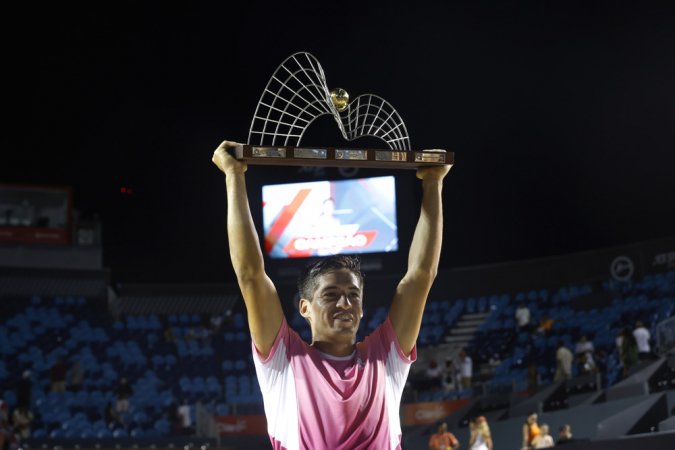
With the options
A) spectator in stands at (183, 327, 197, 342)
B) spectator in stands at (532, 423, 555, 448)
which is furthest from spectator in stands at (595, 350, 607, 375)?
spectator in stands at (183, 327, 197, 342)

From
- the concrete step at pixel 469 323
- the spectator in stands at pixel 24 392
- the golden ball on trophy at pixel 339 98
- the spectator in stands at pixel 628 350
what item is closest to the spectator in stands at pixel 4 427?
the spectator in stands at pixel 24 392

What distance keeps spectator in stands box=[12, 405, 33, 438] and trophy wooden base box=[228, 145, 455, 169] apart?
528 inches

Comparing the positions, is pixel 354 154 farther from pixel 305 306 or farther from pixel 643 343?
pixel 643 343

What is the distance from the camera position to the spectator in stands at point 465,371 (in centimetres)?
1720

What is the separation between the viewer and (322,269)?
8.54 feet

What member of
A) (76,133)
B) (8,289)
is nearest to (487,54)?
(76,133)

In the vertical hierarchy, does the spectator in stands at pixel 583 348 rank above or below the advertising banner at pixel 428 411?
above

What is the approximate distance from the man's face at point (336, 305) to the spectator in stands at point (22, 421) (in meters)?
13.5

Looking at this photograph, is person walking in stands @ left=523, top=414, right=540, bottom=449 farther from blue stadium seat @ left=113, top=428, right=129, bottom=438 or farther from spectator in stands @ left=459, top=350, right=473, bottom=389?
blue stadium seat @ left=113, top=428, right=129, bottom=438

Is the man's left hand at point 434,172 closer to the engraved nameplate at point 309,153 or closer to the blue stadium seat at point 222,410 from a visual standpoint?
the engraved nameplate at point 309,153

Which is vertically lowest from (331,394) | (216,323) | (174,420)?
(174,420)

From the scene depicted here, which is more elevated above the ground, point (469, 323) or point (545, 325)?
point (469, 323)

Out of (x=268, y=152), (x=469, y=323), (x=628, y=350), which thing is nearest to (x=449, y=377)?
(x=469, y=323)

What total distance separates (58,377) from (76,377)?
0.39 metres
